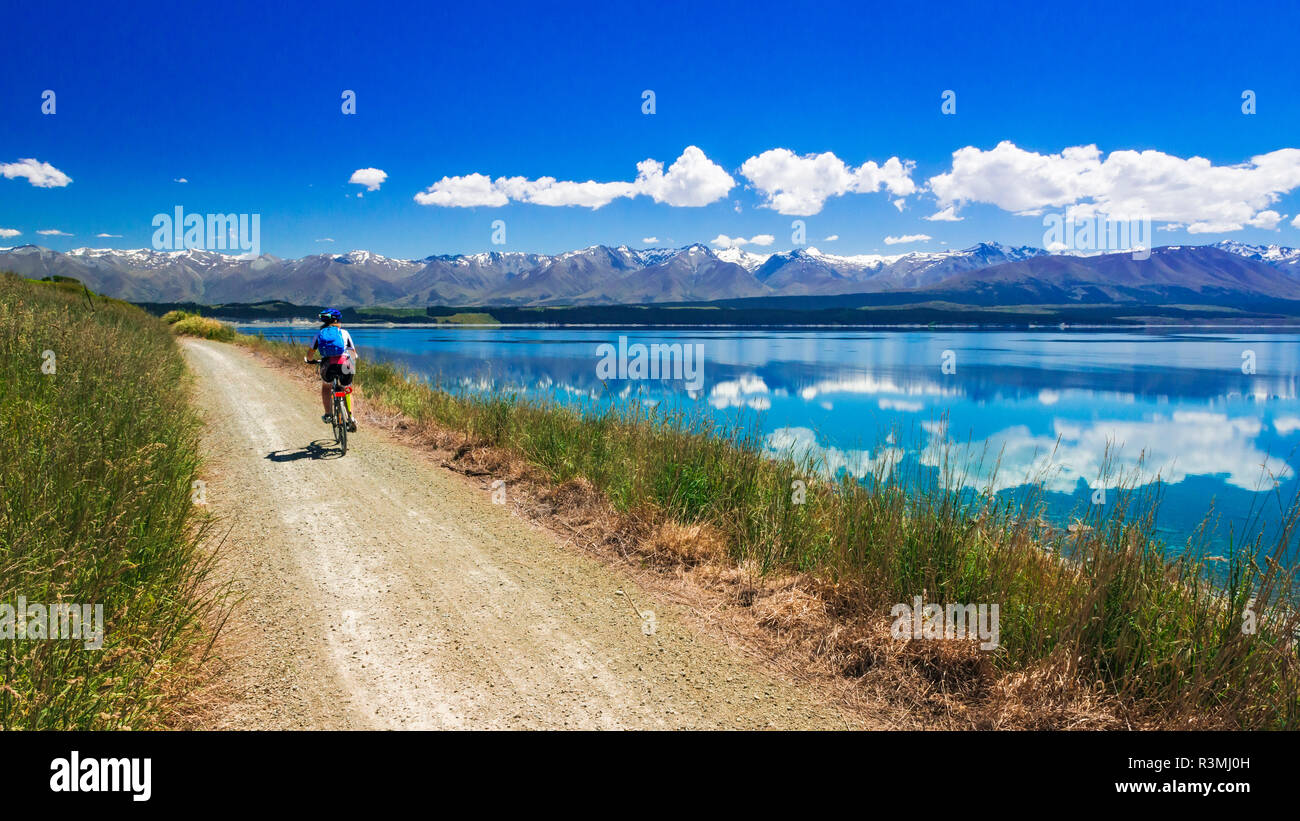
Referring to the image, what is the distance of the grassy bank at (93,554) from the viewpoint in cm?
287

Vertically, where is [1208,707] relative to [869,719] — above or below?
above

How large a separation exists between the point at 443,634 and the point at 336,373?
7714mm

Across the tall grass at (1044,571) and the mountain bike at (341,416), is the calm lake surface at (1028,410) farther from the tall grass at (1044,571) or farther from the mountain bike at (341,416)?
the mountain bike at (341,416)

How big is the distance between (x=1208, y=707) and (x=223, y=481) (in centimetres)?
1028

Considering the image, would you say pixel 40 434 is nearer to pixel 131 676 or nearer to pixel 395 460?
pixel 131 676

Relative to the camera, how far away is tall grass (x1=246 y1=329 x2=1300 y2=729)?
3.49 m

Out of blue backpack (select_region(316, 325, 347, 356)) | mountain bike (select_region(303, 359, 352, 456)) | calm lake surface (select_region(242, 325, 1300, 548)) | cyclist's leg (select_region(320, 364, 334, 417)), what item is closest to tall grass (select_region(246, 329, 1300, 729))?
calm lake surface (select_region(242, 325, 1300, 548))

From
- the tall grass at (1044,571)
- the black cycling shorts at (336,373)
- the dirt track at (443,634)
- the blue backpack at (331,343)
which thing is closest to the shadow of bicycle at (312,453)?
the black cycling shorts at (336,373)

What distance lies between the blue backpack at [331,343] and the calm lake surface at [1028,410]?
349 cm

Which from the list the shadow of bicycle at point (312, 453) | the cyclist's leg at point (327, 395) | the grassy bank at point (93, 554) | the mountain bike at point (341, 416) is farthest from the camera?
the cyclist's leg at point (327, 395)

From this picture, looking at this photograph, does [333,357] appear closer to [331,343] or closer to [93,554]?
[331,343]

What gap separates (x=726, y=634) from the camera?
4.72m

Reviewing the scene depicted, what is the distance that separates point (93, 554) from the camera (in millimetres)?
3750
